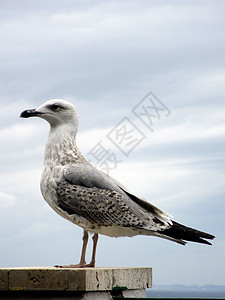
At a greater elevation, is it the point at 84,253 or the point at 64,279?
the point at 84,253

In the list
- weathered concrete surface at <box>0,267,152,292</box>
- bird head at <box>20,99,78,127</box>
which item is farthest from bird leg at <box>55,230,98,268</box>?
bird head at <box>20,99,78,127</box>

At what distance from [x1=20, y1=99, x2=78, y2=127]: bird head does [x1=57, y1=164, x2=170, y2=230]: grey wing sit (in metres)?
0.69

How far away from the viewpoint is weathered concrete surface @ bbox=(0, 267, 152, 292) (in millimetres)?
5270

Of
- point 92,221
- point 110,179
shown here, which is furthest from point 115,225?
point 110,179

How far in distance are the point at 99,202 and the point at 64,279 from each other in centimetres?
106

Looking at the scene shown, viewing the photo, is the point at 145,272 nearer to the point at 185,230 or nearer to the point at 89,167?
the point at 185,230

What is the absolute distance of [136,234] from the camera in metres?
6.07

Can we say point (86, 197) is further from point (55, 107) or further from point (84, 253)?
point (55, 107)

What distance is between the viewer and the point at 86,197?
19.4ft

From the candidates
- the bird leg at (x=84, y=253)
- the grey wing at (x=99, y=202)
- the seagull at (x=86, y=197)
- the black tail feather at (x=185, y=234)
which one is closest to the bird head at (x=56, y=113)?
the seagull at (x=86, y=197)

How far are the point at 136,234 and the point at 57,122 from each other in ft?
5.92

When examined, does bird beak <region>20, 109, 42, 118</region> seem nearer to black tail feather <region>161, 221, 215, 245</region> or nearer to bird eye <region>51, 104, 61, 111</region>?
bird eye <region>51, 104, 61, 111</region>

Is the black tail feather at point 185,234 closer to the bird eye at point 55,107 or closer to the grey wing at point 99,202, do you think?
the grey wing at point 99,202

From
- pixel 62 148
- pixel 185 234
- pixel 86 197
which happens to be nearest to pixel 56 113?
pixel 62 148
